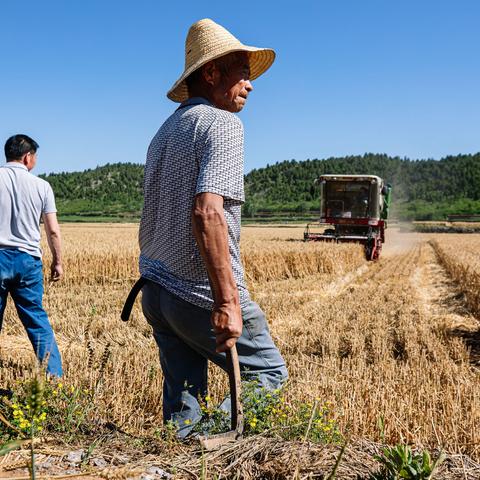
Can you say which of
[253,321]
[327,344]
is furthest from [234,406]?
[327,344]

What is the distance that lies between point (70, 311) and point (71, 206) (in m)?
102

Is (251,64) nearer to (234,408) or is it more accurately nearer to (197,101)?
(197,101)

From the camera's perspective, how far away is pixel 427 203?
95688 millimetres

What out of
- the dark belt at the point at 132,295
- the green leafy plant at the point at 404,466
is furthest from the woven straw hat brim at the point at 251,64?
the green leafy plant at the point at 404,466

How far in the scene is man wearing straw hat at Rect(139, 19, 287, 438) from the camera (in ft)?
7.37

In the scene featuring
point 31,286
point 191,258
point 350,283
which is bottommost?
point 350,283

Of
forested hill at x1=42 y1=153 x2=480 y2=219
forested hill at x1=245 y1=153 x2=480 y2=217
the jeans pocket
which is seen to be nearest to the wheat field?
the jeans pocket

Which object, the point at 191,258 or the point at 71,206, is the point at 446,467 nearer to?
the point at 191,258

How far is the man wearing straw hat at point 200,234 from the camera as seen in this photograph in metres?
2.25

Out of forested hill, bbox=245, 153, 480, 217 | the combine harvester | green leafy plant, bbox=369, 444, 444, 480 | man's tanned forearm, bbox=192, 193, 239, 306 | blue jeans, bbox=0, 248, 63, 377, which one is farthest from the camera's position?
forested hill, bbox=245, 153, 480, 217

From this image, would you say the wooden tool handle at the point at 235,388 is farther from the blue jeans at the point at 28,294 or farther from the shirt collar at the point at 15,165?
the shirt collar at the point at 15,165

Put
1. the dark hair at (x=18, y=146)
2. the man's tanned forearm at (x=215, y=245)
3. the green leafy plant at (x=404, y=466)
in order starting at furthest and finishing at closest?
the dark hair at (x=18, y=146), the man's tanned forearm at (x=215, y=245), the green leafy plant at (x=404, y=466)

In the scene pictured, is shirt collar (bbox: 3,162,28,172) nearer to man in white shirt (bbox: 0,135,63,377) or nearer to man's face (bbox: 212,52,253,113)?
man in white shirt (bbox: 0,135,63,377)

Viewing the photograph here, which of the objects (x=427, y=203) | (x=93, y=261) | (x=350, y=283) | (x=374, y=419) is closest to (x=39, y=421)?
(x=374, y=419)
